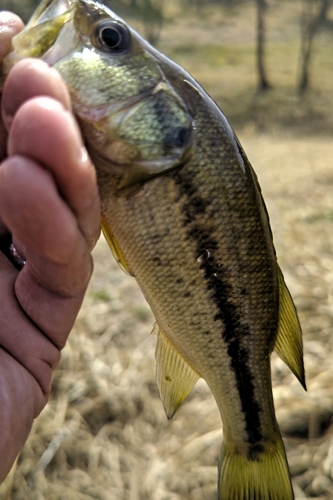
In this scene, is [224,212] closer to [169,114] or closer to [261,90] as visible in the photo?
[169,114]

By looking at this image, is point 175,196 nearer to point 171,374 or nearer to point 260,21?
point 171,374

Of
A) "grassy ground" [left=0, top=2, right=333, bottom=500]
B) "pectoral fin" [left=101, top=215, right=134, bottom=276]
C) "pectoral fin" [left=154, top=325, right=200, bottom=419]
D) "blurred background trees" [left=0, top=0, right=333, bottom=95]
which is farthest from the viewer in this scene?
"blurred background trees" [left=0, top=0, right=333, bottom=95]

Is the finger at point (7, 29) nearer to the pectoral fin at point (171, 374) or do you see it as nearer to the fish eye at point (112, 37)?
the fish eye at point (112, 37)

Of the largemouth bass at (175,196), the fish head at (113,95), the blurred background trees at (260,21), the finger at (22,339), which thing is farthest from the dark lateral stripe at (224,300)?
the blurred background trees at (260,21)

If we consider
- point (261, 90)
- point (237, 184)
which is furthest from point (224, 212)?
point (261, 90)

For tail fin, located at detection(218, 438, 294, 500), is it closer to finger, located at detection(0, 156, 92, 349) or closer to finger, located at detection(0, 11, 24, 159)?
finger, located at detection(0, 156, 92, 349)

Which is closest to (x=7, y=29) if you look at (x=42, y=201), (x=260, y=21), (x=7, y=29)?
(x=7, y=29)

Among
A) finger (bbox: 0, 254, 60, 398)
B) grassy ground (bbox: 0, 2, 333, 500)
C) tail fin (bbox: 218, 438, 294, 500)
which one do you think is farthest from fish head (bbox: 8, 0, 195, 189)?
grassy ground (bbox: 0, 2, 333, 500)
